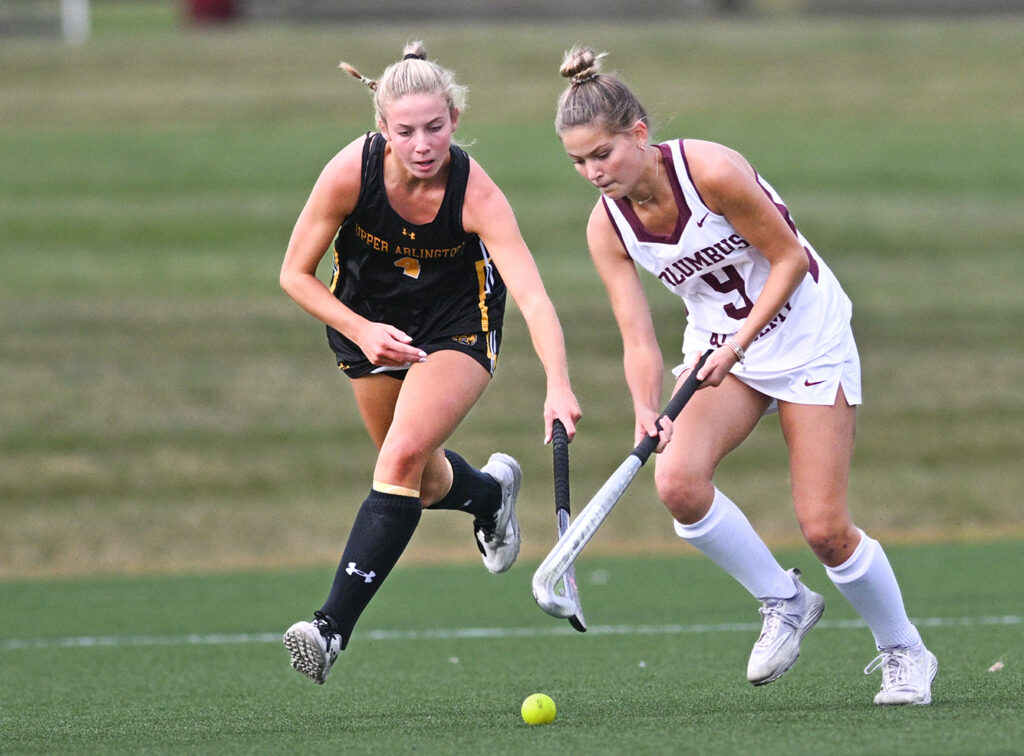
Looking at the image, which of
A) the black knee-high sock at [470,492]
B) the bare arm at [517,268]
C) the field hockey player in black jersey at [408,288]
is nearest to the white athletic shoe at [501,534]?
the black knee-high sock at [470,492]

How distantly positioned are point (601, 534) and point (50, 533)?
12.7 ft

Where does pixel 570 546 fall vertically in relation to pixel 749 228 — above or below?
below

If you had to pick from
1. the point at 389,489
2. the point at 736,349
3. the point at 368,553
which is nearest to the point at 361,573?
the point at 368,553

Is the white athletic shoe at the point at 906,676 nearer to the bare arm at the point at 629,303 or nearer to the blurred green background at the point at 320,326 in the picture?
the bare arm at the point at 629,303

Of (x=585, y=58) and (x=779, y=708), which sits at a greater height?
(x=585, y=58)

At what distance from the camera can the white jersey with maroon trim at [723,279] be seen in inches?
170

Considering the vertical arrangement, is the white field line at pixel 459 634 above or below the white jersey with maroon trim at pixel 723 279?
below

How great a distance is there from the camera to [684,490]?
172 inches

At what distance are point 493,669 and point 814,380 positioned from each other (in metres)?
1.85

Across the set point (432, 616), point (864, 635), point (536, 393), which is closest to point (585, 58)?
point (864, 635)

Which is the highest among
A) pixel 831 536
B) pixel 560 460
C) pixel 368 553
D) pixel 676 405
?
pixel 676 405

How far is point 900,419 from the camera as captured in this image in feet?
40.0

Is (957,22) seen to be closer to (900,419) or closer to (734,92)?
(734,92)

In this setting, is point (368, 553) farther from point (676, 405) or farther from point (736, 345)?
point (736, 345)
